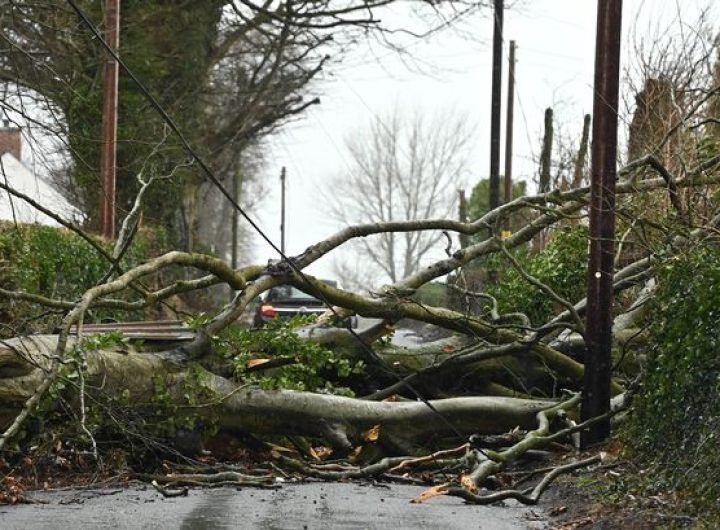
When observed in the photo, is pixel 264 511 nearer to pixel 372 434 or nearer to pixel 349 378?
pixel 372 434

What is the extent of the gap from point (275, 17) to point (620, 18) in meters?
22.7

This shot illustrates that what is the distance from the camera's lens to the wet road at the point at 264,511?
1016 cm

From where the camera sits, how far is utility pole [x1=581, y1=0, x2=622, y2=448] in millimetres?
13398

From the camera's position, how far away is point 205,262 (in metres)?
14.0

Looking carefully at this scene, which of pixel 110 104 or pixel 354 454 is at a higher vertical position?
pixel 110 104

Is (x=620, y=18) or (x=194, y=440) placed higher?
(x=620, y=18)

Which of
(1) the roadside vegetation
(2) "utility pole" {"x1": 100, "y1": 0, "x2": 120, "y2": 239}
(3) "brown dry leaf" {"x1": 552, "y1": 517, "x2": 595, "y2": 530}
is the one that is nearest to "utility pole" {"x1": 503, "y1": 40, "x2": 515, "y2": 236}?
(2) "utility pole" {"x1": 100, "y1": 0, "x2": 120, "y2": 239}

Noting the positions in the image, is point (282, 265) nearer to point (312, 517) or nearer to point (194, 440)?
point (194, 440)

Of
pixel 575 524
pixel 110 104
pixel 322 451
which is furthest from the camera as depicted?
pixel 110 104

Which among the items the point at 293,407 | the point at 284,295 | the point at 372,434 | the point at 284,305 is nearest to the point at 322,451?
the point at 372,434

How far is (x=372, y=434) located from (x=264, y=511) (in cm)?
302

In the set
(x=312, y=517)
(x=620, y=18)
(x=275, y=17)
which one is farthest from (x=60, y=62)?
(x=312, y=517)

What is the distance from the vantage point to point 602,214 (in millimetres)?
13422

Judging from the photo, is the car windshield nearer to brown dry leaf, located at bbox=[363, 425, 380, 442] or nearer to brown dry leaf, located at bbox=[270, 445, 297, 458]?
brown dry leaf, located at bbox=[270, 445, 297, 458]
